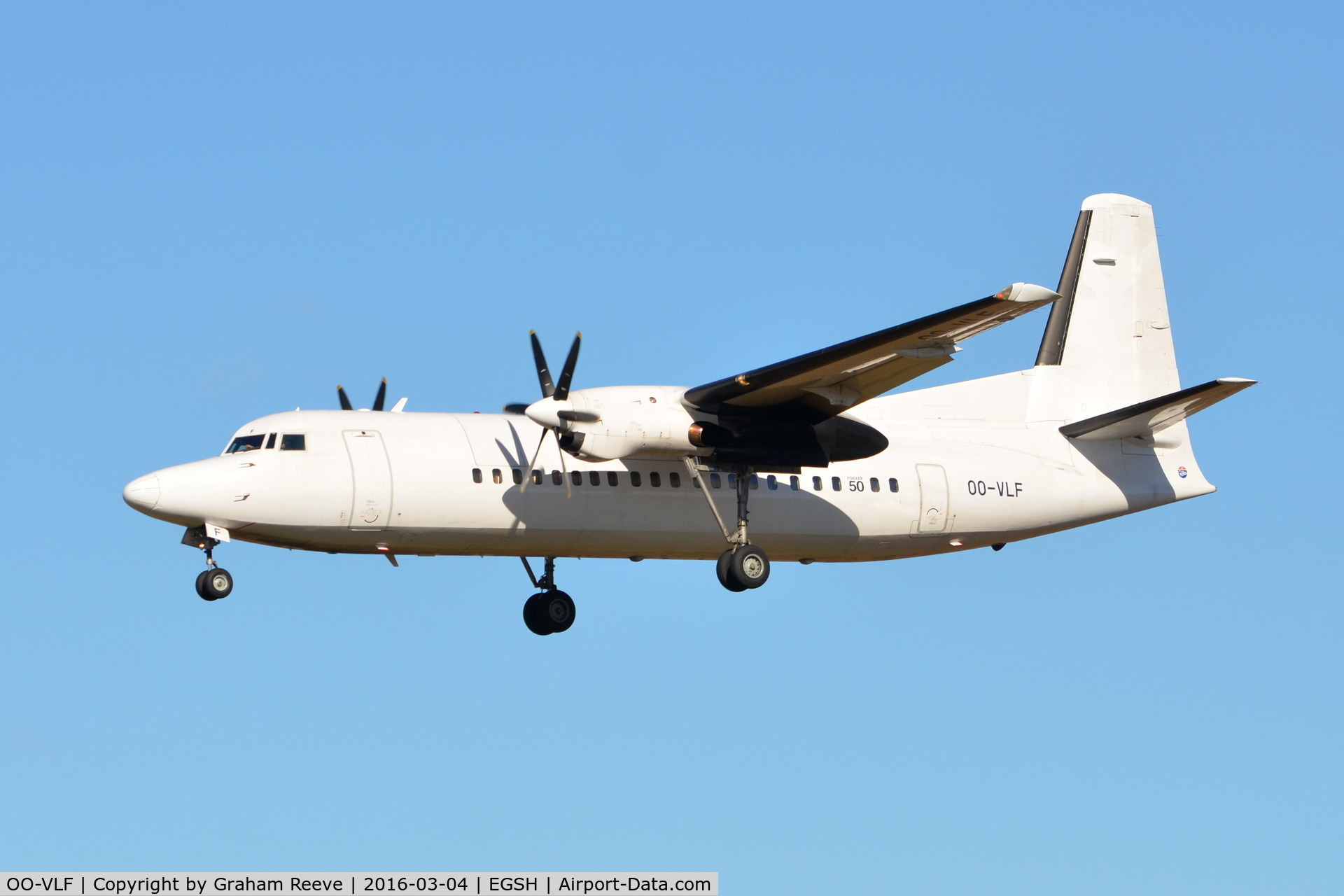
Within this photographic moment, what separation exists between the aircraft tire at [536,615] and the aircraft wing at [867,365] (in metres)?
4.17

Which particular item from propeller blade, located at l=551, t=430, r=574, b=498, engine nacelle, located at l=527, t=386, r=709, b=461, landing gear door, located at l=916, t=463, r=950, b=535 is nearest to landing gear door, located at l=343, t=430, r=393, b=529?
engine nacelle, located at l=527, t=386, r=709, b=461

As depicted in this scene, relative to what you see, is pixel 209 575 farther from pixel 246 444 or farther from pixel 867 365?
pixel 867 365

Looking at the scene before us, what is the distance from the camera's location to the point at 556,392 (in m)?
20.4

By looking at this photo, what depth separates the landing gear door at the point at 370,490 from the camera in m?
20.1

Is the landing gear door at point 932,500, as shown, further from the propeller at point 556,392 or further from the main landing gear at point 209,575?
the main landing gear at point 209,575

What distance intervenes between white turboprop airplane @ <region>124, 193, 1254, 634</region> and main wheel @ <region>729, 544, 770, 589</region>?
0.03 metres

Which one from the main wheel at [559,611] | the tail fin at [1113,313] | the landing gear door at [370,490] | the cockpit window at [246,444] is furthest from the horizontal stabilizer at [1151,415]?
the cockpit window at [246,444]

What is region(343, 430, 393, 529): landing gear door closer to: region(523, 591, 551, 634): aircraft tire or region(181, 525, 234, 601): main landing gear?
region(181, 525, 234, 601): main landing gear

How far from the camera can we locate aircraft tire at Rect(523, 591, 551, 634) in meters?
Answer: 23.2

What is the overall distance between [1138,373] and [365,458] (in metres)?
11.6

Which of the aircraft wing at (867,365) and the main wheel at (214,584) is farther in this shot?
the main wheel at (214,584)

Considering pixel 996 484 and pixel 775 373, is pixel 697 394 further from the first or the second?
pixel 996 484

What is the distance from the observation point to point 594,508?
21.1 meters

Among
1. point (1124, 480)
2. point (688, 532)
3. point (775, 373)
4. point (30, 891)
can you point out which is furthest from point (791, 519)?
point (30, 891)
